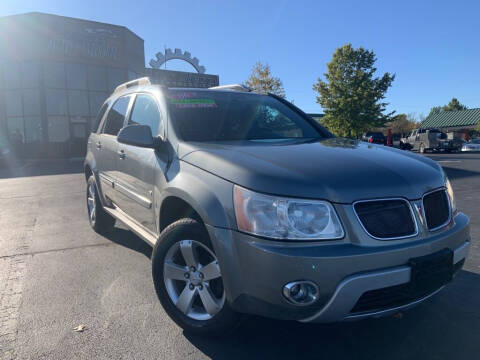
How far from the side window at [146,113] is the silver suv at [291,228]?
9.1 inches

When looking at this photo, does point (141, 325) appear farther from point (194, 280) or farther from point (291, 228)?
point (291, 228)

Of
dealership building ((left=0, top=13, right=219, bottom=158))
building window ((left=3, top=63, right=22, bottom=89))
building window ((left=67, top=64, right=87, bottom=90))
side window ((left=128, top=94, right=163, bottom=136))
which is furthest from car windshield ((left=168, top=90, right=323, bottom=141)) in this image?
building window ((left=3, top=63, right=22, bottom=89))

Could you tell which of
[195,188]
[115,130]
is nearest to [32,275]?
[115,130]

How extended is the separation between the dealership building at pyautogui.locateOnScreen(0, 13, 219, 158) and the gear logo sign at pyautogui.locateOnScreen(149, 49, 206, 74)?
0.08 metres

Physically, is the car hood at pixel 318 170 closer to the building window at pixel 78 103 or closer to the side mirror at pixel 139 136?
the side mirror at pixel 139 136

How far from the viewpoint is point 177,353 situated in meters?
2.41

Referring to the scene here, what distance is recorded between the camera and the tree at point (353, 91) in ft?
Answer: 116

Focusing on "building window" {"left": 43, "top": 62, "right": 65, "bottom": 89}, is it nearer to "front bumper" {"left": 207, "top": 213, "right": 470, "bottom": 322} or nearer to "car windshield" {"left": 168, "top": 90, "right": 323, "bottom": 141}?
"car windshield" {"left": 168, "top": 90, "right": 323, "bottom": 141}

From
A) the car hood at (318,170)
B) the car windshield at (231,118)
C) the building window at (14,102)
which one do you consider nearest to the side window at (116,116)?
the car windshield at (231,118)

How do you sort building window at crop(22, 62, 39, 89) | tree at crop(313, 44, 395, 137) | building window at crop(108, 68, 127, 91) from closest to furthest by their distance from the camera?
building window at crop(22, 62, 39, 89), building window at crop(108, 68, 127, 91), tree at crop(313, 44, 395, 137)

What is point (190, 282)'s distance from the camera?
2.54 metres

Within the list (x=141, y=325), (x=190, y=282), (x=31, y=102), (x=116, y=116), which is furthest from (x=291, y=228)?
(x=31, y=102)

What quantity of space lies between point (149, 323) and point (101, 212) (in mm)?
2603

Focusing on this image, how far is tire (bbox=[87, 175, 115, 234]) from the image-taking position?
4977mm
